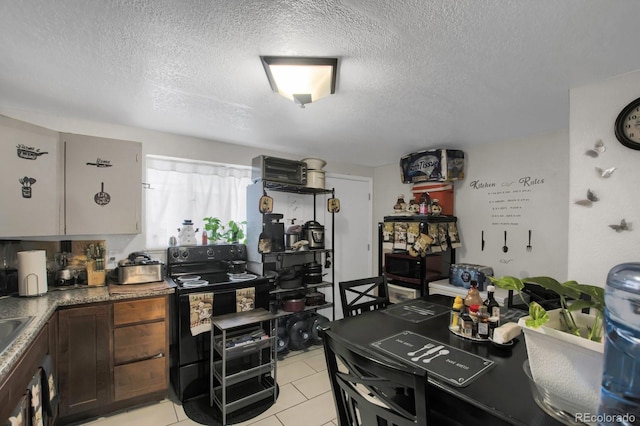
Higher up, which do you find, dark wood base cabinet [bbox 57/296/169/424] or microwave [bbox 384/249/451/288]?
microwave [bbox 384/249/451/288]

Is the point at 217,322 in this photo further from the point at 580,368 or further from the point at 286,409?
the point at 580,368

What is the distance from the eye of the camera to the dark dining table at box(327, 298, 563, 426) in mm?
893

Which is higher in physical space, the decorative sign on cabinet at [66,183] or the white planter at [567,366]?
the decorative sign on cabinet at [66,183]

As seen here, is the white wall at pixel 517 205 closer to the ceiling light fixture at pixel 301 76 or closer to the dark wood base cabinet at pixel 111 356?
the ceiling light fixture at pixel 301 76

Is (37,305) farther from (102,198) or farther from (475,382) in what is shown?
(475,382)

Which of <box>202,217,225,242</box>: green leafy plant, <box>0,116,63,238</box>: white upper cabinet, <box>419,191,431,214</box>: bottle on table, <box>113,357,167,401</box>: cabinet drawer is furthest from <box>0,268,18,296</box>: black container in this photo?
<box>419,191,431,214</box>: bottle on table

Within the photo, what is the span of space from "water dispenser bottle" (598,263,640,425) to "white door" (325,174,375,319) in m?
3.36

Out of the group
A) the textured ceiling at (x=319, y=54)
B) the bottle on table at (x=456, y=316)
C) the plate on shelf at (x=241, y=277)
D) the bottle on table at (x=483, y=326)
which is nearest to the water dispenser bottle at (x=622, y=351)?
the bottle on table at (x=483, y=326)

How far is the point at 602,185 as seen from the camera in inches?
65.5

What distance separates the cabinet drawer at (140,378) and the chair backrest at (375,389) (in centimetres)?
174

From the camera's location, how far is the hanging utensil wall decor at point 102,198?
93.3 inches

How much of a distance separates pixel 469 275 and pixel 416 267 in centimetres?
51

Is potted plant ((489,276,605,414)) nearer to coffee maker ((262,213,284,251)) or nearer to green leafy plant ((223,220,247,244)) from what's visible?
coffee maker ((262,213,284,251))

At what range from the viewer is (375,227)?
4.38 metres
